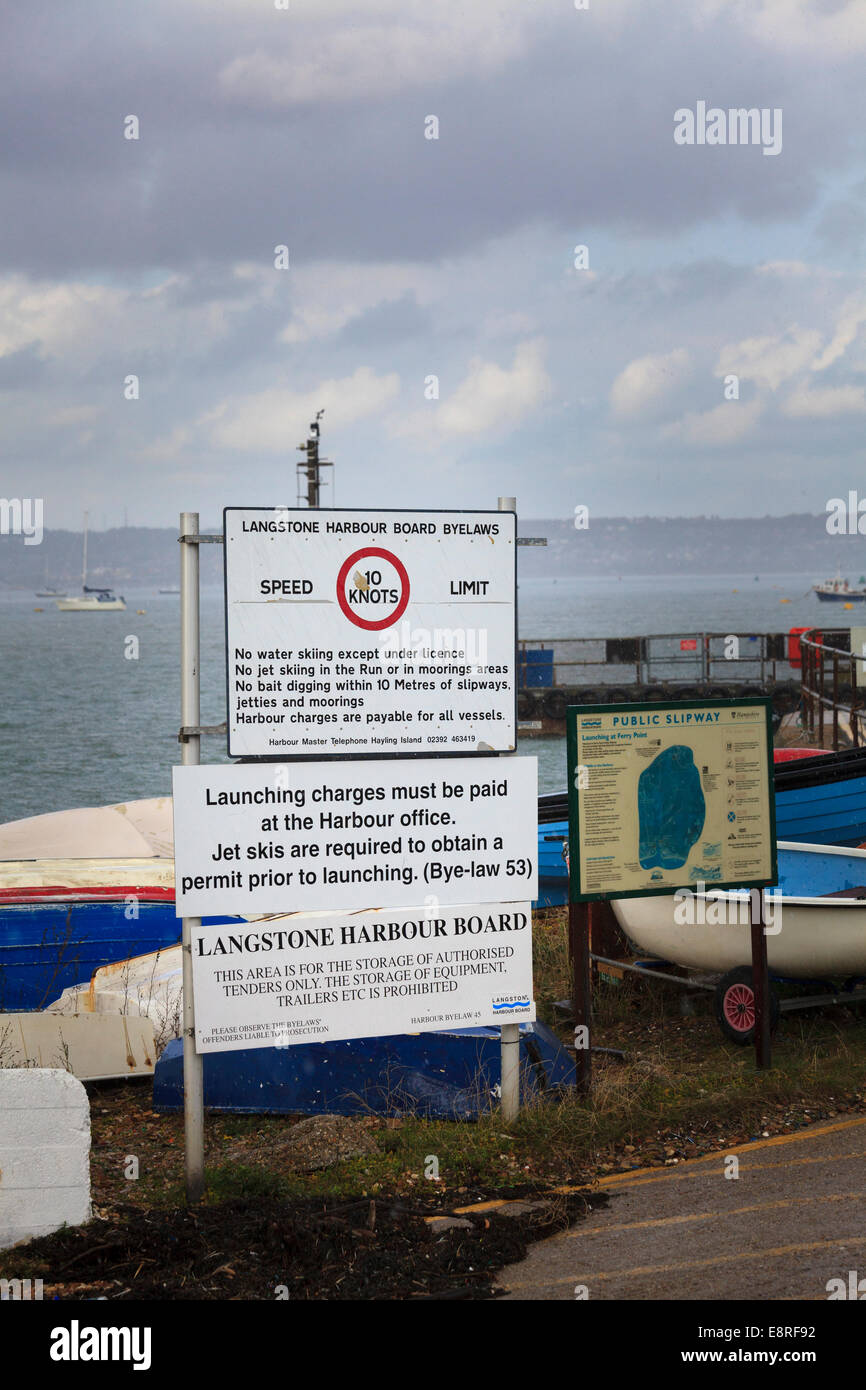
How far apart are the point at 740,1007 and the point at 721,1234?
2.62 metres

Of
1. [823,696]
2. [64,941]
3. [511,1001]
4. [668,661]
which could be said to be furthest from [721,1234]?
[668,661]

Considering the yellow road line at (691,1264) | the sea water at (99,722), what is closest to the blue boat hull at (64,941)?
the sea water at (99,722)

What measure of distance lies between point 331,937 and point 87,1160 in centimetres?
159

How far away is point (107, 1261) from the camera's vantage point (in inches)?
204

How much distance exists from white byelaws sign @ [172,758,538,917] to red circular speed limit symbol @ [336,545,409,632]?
29.7 inches

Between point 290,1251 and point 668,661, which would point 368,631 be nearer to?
point 290,1251

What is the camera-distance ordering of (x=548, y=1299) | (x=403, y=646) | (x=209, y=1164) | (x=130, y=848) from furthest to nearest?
(x=130, y=848) < (x=403, y=646) < (x=209, y=1164) < (x=548, y=1299)

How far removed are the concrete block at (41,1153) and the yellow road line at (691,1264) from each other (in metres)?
1.91

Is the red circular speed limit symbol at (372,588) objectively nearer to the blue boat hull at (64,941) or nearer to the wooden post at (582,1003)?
the wooden post at (582,1003)

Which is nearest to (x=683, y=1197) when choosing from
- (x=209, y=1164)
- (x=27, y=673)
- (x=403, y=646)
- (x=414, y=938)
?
(x=414, y=938)

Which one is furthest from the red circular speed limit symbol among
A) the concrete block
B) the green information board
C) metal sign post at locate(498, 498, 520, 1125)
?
the concrete block

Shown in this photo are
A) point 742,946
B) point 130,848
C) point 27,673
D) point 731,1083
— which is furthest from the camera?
point 27,673

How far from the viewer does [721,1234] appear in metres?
5.35

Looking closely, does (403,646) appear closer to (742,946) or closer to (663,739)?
(663,739)
